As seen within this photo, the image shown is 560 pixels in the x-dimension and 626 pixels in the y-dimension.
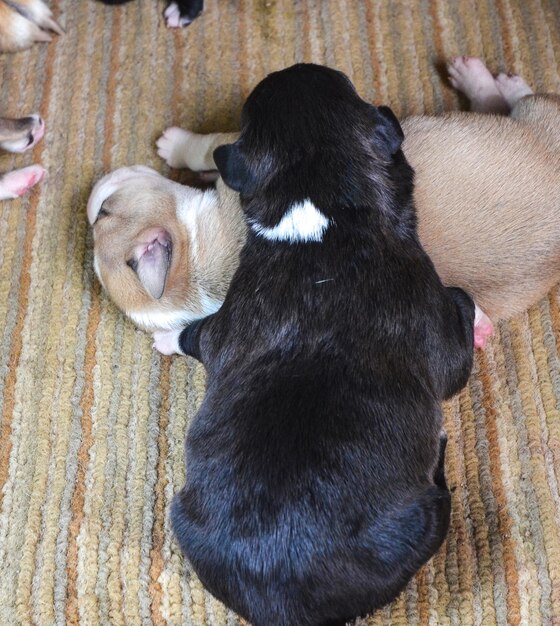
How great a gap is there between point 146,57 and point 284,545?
6.54 feet

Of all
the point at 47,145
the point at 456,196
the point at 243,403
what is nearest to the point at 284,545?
the point at 243,403

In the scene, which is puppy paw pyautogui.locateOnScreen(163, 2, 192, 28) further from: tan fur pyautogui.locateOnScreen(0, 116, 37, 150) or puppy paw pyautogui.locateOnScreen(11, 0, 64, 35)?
tan fur pyautogui.locateOnScreen(0, 116, 37, 150)

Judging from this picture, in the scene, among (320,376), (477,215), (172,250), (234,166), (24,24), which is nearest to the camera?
Result: (320,376)

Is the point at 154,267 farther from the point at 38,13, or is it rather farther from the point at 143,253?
the point at 38,13

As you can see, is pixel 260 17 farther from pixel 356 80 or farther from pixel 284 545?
pixel 284 545

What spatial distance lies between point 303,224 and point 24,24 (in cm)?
158

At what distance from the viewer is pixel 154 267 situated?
2535mm

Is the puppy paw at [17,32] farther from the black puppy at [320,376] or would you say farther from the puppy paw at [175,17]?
the black puppy at [320,376]

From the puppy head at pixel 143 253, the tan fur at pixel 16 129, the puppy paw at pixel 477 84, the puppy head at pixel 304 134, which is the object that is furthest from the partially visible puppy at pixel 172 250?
the puppy paw at pixel 477 84

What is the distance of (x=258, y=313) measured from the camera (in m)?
2.30

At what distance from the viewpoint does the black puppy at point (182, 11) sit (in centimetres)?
315

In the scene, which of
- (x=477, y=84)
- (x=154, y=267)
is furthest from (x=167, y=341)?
(x=477, y=84)

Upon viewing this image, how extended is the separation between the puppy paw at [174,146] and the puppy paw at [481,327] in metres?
1.17

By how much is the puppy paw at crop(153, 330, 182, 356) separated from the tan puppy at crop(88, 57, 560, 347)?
0.03 m
